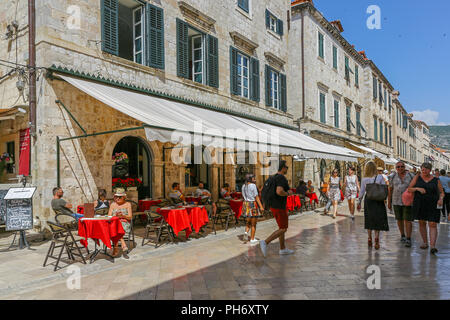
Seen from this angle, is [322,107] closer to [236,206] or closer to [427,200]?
[236,206]

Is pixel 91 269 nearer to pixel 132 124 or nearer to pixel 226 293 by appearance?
pixel 226 293

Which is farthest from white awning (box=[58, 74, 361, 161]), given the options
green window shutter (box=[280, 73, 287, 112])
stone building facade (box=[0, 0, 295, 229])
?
green window shutter (box=[280, 73, 287, 112])

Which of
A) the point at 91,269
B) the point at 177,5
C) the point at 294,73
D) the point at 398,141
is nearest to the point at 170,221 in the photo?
the point at 91,269

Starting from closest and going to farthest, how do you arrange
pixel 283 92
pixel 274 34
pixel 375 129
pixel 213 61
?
1. pixel 213 61
2. pixel 274 34
3. pixel 283 92
4. pixel 375 129

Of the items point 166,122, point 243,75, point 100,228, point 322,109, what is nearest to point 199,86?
point 243,75

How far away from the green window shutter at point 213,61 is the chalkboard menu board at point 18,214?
6969mm

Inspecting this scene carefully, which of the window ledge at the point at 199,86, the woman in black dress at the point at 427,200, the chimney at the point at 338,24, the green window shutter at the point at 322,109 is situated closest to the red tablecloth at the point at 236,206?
the woman in black dress at the point at 427,200

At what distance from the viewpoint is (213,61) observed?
1121 centimetres

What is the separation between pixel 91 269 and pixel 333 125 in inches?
709

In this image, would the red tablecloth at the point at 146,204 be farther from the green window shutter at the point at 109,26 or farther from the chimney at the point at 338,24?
the chimney at the point at 338,24

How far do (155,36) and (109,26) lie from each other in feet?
4.63

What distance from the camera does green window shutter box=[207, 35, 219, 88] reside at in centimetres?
1108

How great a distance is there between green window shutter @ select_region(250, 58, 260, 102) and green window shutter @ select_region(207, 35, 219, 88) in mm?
2357

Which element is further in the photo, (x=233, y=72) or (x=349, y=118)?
(x=349, y=118)
